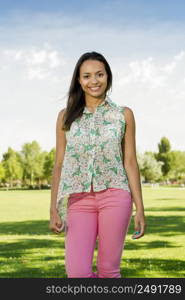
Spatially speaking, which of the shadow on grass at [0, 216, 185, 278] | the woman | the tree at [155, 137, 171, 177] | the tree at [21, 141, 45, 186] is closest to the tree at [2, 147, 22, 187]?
the tree at [21, 141, 45, 186]

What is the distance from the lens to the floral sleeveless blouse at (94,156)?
450 centimetres

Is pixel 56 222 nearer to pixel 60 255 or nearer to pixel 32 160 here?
pixel 60 255

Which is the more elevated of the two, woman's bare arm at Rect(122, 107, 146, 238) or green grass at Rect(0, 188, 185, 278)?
woman's bare arm at Rect(122, 107, 146, 238)

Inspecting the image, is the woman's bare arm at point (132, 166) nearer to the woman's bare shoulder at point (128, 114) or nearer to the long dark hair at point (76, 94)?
the woman's bare shoulder at point (128, 114)

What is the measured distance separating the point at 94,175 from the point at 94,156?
0.54ft

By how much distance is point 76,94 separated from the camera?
4.81m

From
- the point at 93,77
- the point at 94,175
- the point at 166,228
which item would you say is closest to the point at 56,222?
the point at 94,175

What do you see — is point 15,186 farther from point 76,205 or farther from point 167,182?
point 76,205

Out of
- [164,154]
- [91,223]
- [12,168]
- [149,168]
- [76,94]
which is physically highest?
[164,154]

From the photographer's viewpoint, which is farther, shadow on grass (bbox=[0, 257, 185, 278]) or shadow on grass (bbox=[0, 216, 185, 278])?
shadow on grass (bbox=[0, 216, 185, 278])

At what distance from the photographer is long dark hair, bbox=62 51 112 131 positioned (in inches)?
182

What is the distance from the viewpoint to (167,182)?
396 feet

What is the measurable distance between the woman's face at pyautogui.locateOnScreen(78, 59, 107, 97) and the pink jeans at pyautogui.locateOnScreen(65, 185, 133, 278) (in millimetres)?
896

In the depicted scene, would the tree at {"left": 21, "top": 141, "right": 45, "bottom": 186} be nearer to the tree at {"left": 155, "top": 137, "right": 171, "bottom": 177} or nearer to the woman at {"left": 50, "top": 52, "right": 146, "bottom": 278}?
the tree at {"left": 155, "top": 137, "right": 171, "bottom": 177}
